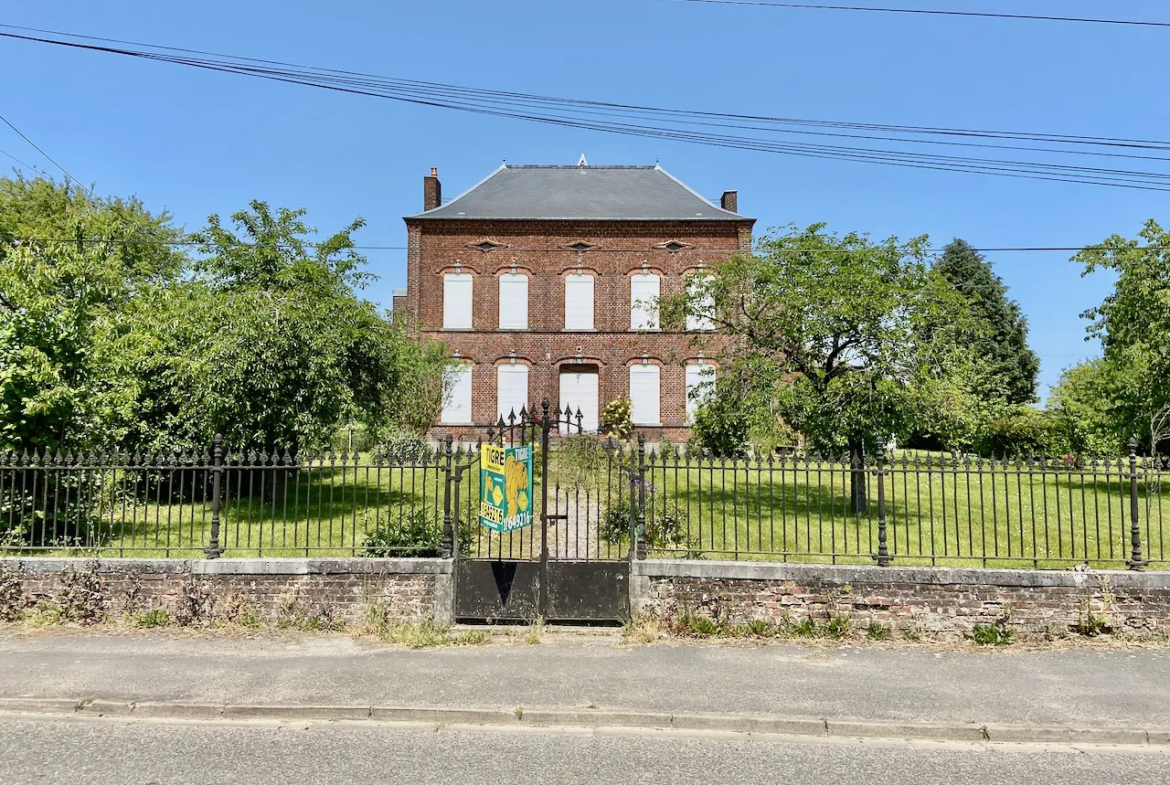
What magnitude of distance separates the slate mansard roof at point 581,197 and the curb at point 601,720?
2191cm

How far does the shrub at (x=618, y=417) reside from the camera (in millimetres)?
22516

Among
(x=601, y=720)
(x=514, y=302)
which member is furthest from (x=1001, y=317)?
(x=601, y=720)

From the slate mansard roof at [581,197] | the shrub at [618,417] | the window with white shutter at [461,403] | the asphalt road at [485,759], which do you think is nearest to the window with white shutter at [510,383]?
the window with white shutter at [461,403]

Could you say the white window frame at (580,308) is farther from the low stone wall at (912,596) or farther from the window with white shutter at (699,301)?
the low stone wall at (912,596)

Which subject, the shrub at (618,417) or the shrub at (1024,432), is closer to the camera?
the shrub at (1024,432)

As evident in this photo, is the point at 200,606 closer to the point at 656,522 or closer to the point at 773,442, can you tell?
the point at 656,522

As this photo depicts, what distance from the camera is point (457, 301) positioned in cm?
2562

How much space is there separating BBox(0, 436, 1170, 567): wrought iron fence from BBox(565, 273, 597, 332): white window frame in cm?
1241

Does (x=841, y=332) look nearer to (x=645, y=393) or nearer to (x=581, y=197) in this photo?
(x=645, y=393)

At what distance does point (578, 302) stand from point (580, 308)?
23cm

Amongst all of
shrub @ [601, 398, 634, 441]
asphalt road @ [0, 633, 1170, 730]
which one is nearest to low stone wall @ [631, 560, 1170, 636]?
asphalt road @ [0, 633, 1170, 730]

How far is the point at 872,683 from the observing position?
220 inches

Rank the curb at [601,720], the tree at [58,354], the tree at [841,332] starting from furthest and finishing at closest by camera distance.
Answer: the tree at [841,332]
the tree at [58,354]
the curb at [601,720]

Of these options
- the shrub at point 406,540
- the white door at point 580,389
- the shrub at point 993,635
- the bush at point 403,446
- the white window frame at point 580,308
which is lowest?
the shrub at point 993,635
